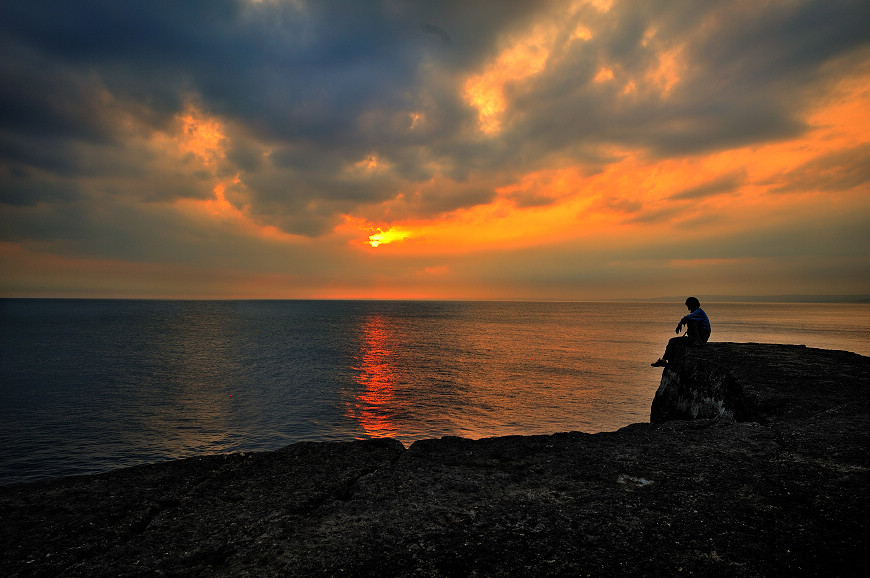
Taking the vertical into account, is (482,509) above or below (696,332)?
below

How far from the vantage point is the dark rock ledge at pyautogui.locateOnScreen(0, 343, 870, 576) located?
11.8 ft

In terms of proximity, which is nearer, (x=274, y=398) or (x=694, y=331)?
(x=694, y=331)

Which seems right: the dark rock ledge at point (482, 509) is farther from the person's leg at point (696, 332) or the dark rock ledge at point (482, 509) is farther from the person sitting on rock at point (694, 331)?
the person's leg at point (696, 332)

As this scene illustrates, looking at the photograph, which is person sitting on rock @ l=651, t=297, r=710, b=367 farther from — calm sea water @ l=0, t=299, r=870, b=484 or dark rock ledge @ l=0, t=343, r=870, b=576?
dark rock ledge @ l=0, t=343, r=870, b=576

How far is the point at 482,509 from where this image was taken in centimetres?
450

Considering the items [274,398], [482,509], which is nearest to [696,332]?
[482,509]

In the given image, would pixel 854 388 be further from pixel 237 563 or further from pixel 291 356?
pixel 291 356

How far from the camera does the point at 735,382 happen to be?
10.1 metres

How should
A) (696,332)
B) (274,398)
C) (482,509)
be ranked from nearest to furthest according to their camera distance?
(482,509)
(696,332)
(274,398)

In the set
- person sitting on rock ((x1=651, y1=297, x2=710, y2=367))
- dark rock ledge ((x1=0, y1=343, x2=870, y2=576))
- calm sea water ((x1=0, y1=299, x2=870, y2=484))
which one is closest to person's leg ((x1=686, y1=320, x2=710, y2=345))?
person sitting on rock ((x1=651, y1=297, x2=710, y2=367))

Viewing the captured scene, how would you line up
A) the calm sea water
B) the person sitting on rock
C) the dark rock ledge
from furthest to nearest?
the calm sea water, the person sitting on rock, the dark rock ledge

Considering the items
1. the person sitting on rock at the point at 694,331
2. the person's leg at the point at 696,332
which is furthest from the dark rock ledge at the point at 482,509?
the person's leg at the point at 696,332

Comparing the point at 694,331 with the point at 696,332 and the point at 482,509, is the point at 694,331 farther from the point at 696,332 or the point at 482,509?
the point at 482,509

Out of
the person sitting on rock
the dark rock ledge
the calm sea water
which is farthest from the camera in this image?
the calm sea water
